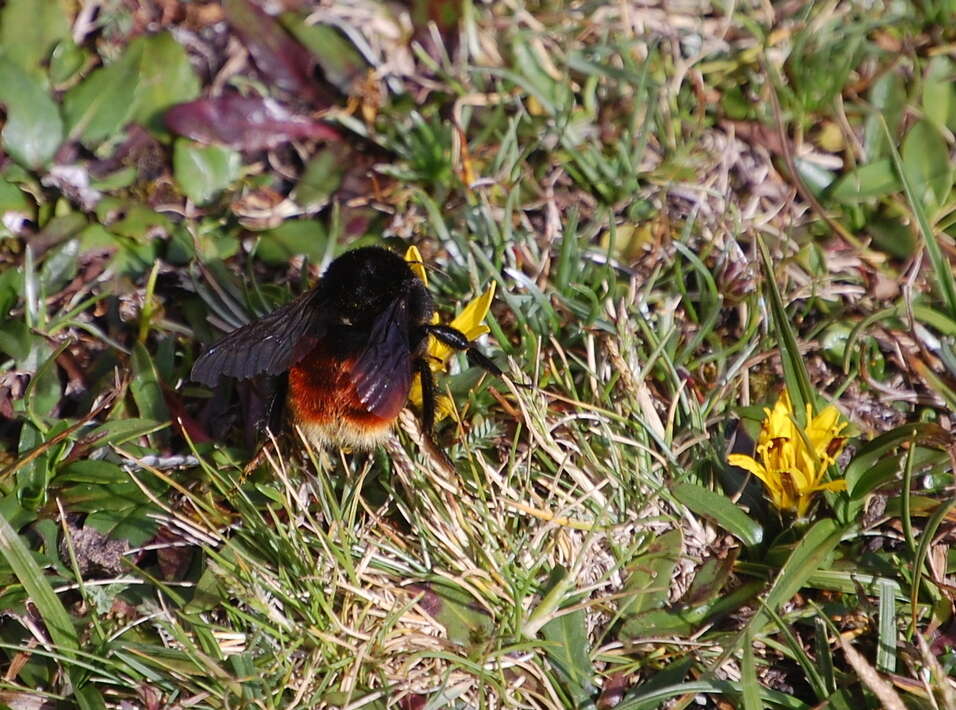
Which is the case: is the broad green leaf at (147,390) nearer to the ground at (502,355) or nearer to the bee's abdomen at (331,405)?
the ground at (502,355)

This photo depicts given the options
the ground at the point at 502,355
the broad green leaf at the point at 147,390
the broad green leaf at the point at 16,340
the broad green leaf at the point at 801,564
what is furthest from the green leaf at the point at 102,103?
the broad green leaf at the point at 801,564

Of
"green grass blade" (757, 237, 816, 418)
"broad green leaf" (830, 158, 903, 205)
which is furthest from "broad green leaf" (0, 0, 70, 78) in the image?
"broad green leaf" (830, 158, 903, 205)

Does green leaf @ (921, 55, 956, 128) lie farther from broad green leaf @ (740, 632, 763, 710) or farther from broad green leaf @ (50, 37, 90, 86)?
broad green leaf @ (50, 37, 90, 86)

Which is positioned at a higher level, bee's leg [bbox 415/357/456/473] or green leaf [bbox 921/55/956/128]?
green leaf [bbox 921/55/956/128]

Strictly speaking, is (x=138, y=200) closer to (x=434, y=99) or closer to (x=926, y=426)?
(x=434, y=99)

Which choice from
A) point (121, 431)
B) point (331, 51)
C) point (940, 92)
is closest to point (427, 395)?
point (121, 431)

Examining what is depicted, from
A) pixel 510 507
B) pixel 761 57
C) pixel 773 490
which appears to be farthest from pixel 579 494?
pixel 761 57
